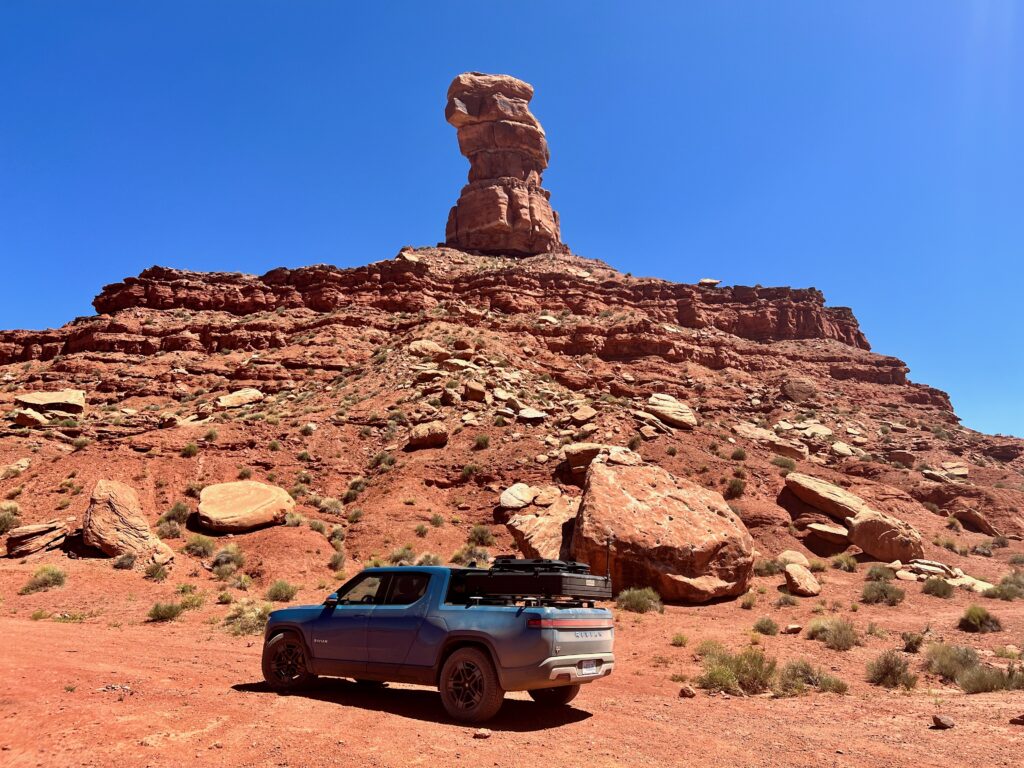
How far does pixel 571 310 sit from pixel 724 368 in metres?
13.8

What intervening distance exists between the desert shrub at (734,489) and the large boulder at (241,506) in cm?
1754

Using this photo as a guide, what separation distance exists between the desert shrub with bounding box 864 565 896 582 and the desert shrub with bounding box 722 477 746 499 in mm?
6604

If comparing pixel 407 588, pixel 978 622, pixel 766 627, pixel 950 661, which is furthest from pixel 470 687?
pixel 978 622

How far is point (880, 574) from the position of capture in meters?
18.7

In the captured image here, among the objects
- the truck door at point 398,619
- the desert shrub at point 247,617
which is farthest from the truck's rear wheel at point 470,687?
the desert shrub at point 247,617

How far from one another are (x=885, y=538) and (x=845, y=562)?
2.30 meters

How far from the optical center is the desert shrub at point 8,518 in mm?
19453

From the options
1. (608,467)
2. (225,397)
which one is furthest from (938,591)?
(225,397)

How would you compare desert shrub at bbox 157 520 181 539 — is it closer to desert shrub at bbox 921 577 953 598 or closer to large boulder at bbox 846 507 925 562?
desert shrub at bbox 921 577 953 598

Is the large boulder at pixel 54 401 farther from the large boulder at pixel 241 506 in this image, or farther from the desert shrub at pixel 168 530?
the desert shrub at pixel 168 530

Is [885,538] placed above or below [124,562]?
above

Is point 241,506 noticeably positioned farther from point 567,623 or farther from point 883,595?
point 883,595

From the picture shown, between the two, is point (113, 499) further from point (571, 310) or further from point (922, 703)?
point (571, 310)

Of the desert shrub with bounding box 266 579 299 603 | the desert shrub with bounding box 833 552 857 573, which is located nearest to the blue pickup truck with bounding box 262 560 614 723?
the desert shrub with bounding box 266 579 299 603
